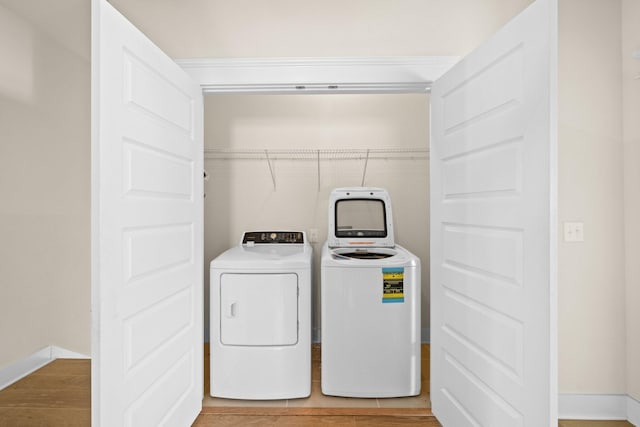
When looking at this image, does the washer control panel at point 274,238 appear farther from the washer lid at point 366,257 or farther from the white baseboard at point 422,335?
the white baseboard at point 422,335

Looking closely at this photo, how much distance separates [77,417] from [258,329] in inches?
42.3

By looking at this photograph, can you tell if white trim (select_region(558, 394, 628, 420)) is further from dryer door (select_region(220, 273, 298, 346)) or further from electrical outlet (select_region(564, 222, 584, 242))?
dryer door (select_region(220, 273, 298, 346))

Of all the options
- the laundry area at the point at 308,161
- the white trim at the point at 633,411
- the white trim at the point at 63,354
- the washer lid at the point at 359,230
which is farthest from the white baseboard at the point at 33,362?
the white trim at the point at 633,411

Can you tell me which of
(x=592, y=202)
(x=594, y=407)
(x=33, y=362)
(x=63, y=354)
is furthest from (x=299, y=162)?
(x=594, y=407)

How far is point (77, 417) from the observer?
2127 mm

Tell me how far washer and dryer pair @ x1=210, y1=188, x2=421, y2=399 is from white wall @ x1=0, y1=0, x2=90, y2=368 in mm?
912

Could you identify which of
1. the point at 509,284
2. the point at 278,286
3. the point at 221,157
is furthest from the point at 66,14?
the point at 509,284

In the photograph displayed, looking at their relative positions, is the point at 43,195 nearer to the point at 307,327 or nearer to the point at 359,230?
the point at 307,327

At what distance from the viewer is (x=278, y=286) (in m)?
2.28

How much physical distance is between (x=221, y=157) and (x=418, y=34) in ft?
6.01

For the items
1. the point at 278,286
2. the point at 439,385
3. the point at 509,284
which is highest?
the point at 509,284

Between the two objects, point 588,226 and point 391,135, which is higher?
point 391,135

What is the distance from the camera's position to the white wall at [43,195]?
234cm

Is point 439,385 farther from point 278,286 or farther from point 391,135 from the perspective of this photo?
point 391,135
